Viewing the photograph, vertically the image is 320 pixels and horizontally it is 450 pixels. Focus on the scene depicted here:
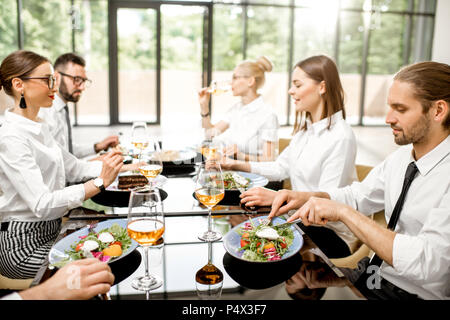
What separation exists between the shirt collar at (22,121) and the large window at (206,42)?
7470 mm

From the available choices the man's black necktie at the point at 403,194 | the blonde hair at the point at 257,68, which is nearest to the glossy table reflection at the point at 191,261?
the man's black necktie at the point at 403,194

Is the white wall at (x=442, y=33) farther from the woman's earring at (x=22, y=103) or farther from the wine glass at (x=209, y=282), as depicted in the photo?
the woman's earring at (x=22, y=103)

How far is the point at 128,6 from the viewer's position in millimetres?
8930

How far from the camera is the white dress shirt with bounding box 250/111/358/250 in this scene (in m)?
2.24

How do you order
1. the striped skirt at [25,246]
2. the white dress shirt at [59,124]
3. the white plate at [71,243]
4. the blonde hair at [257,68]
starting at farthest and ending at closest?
the blonde hair at [257,68] → the white dress shirt at [59,124] → the striped skirt at [25,246] → the white plate at [71,243]

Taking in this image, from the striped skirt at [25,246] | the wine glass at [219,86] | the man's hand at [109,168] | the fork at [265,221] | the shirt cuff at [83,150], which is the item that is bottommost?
the striped skirt at [25,246]

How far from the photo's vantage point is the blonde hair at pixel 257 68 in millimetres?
3811

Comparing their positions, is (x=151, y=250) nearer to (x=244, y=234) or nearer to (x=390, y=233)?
(x=244, y=234)

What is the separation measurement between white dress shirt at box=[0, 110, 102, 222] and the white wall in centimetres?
298

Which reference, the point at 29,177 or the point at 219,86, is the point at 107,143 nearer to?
the point at 219,86

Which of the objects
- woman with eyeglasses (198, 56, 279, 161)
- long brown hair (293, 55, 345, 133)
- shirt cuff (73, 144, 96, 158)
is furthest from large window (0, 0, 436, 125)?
long brown hair (293, 55, 345, 133)

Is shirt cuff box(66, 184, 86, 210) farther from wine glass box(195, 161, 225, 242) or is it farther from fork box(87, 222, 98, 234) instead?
wine glass box(195, 161, 225, 242)
